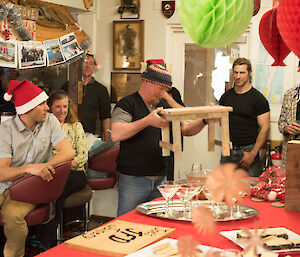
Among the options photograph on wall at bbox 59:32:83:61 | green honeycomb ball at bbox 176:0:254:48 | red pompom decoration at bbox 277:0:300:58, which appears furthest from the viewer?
photograph on wall at bbox 59:32:83:61

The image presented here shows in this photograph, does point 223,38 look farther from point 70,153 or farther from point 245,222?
point 70,153

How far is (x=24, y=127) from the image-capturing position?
3.62m

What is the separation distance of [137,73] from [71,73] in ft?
2.63

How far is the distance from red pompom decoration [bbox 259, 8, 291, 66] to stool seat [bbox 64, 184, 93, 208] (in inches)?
108

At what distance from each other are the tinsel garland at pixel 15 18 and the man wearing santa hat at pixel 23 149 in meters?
0.78

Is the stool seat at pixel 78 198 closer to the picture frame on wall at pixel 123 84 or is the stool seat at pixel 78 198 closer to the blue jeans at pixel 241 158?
the blue jeans at pixel 241 158

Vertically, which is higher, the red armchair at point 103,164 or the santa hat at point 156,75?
the santa hat at point 156,75

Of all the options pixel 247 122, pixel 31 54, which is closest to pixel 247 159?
pixel 247 122

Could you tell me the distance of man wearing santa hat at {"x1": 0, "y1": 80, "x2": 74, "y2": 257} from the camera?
3381 mm

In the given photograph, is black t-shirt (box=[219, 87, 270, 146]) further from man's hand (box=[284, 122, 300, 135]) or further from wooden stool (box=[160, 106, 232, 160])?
wooden stool (box=[160, 106, 232, 160])

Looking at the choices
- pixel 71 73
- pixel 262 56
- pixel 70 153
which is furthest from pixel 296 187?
pixel 71 73

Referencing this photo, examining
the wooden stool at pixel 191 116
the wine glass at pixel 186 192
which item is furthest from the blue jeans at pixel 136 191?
the wine glass at pixel 186 192

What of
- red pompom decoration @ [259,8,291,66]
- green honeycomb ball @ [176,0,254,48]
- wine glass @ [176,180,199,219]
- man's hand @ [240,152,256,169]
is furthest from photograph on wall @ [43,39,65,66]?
green honeycomb ball @ [176,0,254,48]

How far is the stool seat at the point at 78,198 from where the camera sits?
4.08 meters
